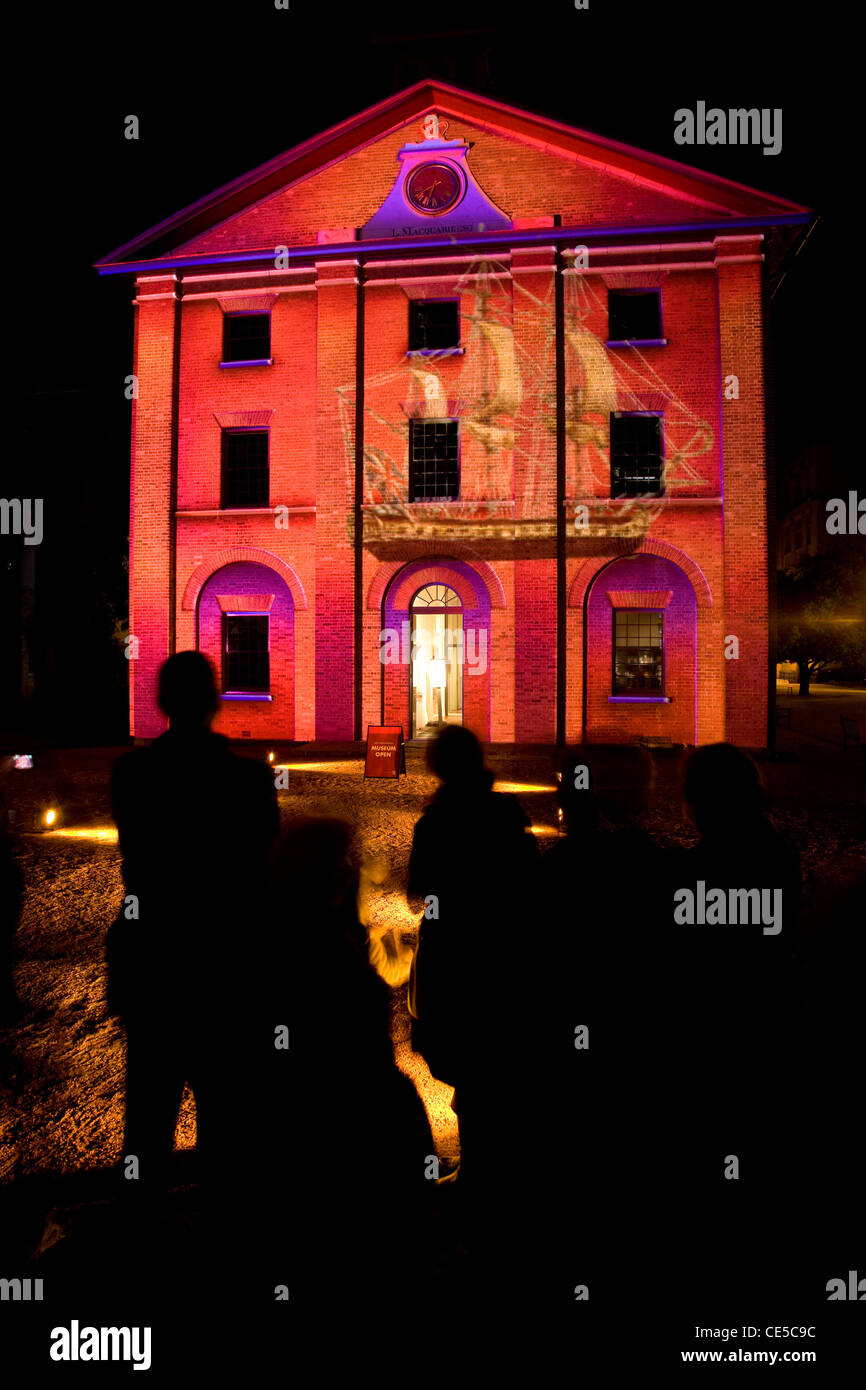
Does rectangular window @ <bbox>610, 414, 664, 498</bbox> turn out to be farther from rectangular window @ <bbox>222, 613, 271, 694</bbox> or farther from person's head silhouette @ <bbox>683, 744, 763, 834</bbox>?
person's head silhouette @ <bbox>683, 744, 763, 834</bbox>

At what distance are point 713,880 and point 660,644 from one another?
14.0 m

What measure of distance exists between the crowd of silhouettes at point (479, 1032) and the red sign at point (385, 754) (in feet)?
33.4

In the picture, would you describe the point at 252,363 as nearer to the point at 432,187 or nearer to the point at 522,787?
the point at 432,187

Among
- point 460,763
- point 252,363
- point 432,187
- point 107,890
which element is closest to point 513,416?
point 432,187

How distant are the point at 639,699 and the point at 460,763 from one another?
13.5 metres

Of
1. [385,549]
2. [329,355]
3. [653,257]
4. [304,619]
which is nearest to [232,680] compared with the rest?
[304,619]

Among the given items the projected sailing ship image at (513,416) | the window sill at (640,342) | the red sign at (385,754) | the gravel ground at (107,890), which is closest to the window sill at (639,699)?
the gravel ground at (107,890)

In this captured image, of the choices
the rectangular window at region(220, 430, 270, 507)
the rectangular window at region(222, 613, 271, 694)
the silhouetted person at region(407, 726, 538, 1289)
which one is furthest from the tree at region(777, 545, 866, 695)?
the silhouetted person at region(407, 726, 538, 1289)

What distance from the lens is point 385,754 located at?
1298 cm

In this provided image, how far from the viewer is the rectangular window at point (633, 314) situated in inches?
622

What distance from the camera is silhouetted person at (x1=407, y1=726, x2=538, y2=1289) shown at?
104 inches

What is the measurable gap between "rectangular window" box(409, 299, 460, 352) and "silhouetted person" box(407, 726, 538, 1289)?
1578 centimetres
